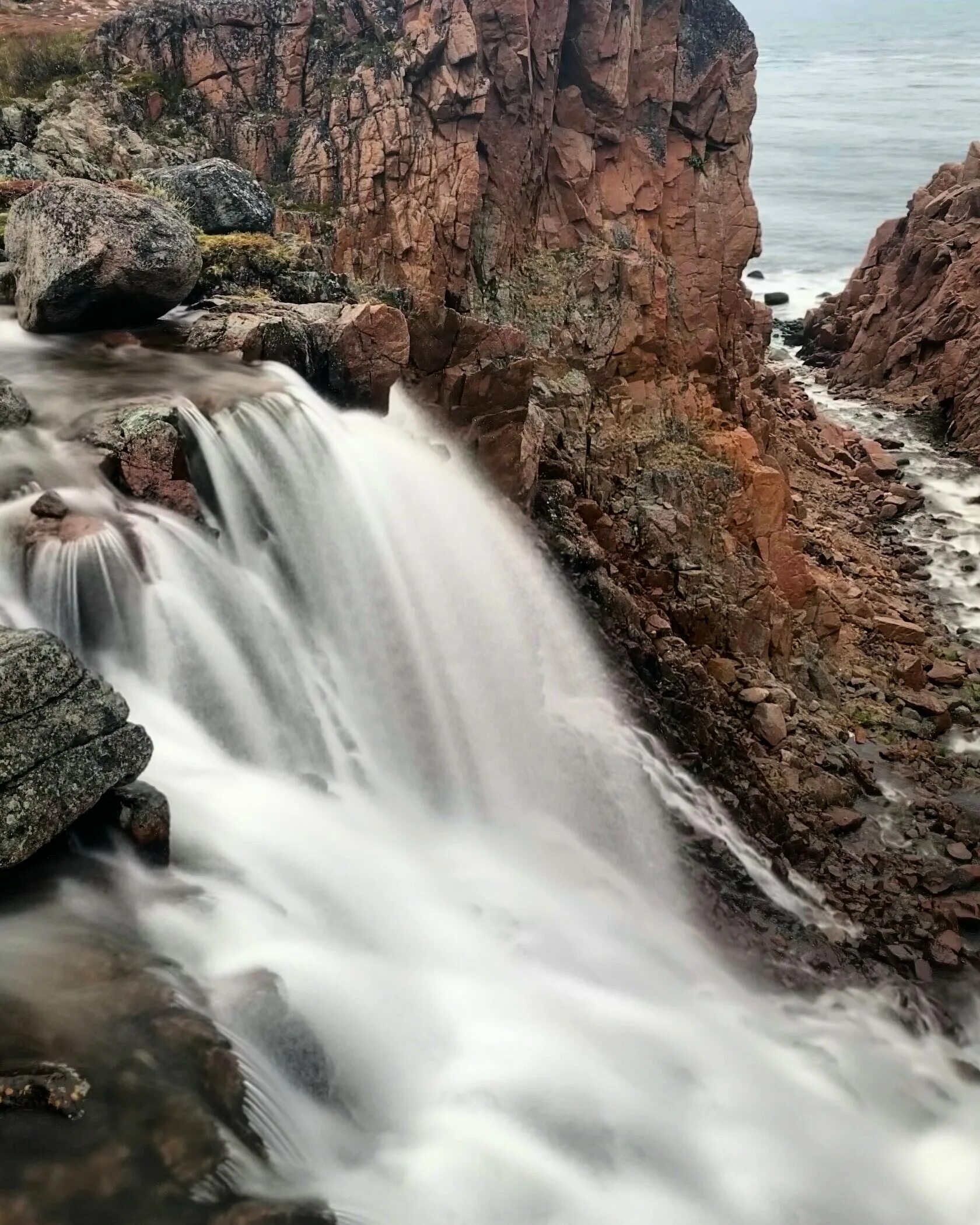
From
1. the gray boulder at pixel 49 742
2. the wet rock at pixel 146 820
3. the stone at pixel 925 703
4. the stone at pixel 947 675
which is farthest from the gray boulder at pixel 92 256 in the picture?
the stone at pixel 947 675

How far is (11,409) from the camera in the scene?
1102 cm

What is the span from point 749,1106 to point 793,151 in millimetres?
84968

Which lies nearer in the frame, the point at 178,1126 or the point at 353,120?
the point at 178,1126

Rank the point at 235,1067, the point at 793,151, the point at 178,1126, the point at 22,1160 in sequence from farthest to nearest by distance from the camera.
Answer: the point at 793,151 → the point at 235,1067 → the point at 178,1126 → the point at 22,1160

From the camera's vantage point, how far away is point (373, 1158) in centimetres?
673

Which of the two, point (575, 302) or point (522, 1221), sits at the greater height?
point (575, 302)

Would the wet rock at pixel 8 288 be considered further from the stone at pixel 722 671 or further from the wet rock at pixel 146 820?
the stone at pixel 722 671

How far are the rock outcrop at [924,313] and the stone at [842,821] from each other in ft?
66.3

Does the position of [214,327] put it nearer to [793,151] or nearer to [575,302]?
[575,302]

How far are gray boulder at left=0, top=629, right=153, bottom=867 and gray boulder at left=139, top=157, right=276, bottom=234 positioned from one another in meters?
11.5

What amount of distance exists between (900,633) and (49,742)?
57.0ft

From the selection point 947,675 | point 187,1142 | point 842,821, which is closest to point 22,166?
point 187,1142

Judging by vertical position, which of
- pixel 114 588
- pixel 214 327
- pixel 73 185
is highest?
pixel 73 185

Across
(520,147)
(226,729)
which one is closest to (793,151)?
(520,147)
